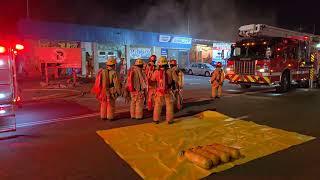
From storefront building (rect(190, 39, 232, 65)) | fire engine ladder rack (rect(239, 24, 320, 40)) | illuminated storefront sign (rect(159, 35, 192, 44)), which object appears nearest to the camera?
fire engine ladder rack (rect(239, 24, 320, 40))

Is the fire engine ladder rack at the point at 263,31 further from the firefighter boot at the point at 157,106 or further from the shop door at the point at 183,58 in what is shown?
the shop door at the point at 183,58

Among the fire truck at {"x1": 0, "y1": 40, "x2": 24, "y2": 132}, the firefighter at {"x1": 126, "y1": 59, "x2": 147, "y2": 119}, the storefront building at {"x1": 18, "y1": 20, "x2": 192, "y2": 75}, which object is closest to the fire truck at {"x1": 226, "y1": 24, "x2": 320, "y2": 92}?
the firefighter at {"x1": 126, "y1": 59, "x2": 147, "y2": 119}

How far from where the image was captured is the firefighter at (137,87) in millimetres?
8219

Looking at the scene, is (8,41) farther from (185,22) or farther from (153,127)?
(185,22)

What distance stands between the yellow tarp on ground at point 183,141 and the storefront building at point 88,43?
36.0ft

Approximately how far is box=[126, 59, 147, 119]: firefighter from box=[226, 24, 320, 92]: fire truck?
25.5 feet

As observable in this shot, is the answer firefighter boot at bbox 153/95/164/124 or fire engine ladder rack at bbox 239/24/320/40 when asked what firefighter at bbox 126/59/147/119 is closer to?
firefighter boot at bbox 153/95/164/124

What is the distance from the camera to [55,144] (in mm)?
6000

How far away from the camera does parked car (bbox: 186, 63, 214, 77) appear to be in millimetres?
28366

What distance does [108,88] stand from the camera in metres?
8.02

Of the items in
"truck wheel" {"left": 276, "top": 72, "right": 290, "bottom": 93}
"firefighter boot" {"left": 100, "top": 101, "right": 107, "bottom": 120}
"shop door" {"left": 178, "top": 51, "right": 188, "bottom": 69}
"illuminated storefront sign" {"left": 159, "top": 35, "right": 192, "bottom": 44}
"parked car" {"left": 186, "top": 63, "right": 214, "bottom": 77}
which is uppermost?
"illuminated storefront sign" {"left": 159, "top": 35, "right": 192, "bottom": 44}

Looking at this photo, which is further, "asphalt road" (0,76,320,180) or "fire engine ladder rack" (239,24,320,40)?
"fire engine ladder rack" (239,24,320,40)

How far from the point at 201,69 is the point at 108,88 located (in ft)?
72.0

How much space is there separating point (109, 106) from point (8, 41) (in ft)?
9.70
